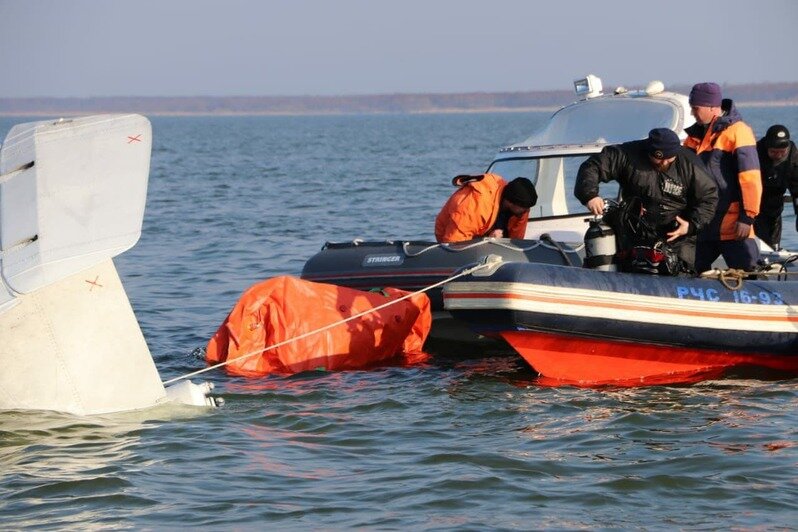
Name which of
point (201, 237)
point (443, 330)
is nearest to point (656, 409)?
point (443, 330)

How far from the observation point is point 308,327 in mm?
7852

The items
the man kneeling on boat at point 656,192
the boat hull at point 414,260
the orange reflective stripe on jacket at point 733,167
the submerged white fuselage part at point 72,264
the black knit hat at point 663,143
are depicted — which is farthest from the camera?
the boat hull at point 414,260

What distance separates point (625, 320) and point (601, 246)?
0.54m

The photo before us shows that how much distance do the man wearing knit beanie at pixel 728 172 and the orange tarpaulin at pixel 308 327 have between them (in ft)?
6.65

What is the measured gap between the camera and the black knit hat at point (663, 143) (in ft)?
24.2

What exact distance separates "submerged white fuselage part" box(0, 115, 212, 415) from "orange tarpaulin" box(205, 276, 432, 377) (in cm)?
188

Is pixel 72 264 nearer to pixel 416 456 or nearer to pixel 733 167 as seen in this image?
pixel 416 456

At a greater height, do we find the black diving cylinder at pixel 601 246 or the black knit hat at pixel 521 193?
the black knit hat at pixel 521 193

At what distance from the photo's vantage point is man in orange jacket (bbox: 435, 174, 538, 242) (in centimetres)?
877

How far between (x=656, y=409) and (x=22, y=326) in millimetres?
3485

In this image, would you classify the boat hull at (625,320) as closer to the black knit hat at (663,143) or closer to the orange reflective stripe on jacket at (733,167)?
the orange reflective stripe on jacket at (733,167)

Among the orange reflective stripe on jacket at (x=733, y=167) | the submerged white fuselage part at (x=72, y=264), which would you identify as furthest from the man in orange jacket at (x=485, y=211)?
the submerged white fuselage part at (x=72, y=264)

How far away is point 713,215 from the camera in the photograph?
766 centimetres

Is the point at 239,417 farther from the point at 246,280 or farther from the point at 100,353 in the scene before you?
the point at 246,280
